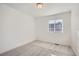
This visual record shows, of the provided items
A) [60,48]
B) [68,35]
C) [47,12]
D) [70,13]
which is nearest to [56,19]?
[47,12]

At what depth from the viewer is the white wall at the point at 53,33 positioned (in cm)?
260

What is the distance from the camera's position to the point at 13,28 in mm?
3219

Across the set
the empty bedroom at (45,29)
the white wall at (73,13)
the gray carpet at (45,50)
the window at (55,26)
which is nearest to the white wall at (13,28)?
the empty bedroom at (45,29)

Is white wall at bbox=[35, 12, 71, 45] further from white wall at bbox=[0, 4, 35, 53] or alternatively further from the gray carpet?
white wall at bbox=[0, 4, 35, 53]

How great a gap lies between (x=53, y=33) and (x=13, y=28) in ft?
5.21

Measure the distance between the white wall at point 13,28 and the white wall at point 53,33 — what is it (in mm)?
396

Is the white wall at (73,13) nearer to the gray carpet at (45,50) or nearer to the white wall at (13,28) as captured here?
the gray carpet at (45,50)

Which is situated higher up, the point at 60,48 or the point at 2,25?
the point at 2,25

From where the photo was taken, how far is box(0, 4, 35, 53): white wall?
2808 millimetres

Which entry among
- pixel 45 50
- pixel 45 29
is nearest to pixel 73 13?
pixel 45 29

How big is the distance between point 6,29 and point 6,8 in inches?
29.1

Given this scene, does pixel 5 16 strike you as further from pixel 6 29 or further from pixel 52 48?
A: pixel 52 48

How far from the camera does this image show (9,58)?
1.06 meters

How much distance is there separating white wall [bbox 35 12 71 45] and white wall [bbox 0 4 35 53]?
396 millimetres
